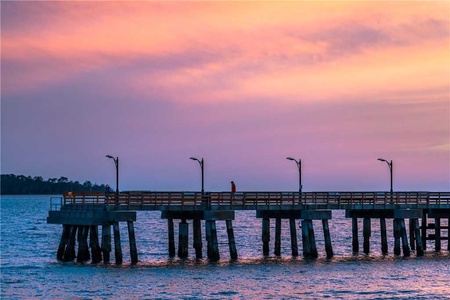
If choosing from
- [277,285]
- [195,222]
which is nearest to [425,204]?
[195,222]

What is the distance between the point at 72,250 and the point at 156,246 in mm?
26741

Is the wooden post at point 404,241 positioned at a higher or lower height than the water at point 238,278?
higher

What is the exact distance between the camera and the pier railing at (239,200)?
197 feet

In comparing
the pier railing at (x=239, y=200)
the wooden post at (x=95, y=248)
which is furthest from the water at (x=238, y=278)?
the pier railing at (x=239, y=200)

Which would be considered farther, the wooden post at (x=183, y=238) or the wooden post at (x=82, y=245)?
the wooden post at (x=183, y=238)

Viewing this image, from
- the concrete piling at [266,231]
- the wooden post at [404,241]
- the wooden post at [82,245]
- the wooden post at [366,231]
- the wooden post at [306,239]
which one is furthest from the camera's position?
the wooden post at [366,231]

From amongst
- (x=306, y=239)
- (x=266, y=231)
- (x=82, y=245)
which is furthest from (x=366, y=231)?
(x=82, y=245)

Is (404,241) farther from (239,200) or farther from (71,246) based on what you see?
(71,246)

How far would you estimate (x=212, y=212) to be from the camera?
61.0 metres

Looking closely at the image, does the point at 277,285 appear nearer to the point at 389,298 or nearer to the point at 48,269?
the point at 389,298

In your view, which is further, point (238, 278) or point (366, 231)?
point (366, 231)

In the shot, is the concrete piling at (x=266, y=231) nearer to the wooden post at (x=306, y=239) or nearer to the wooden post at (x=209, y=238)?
the wooden post at (x=306, y=239)

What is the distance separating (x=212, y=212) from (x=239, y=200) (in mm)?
3081

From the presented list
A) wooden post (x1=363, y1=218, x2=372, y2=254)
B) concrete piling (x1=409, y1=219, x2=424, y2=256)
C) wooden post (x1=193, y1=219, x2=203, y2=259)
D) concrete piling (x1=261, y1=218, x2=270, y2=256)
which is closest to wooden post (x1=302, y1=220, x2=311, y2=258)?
concrete piling (x1=261, y1=218, x2=270, y2=256)
